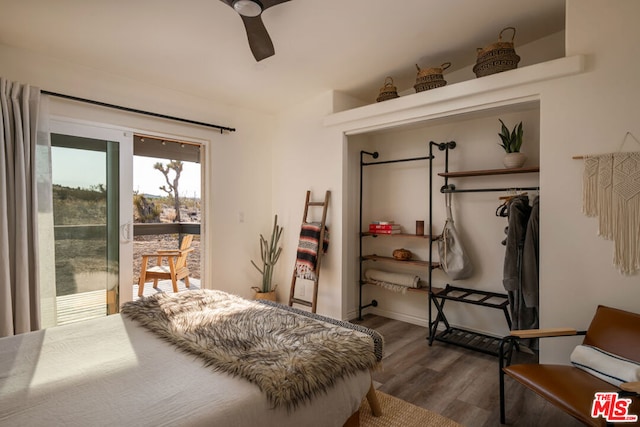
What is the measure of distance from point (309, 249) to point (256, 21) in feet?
7.51

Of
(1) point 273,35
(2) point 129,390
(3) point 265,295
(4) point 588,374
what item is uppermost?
(1) point 273,35

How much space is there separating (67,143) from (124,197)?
2.05 ft

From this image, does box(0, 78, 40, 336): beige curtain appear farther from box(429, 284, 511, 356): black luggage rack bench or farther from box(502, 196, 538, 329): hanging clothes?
box(502, 196, 538, 329): hanging clothes

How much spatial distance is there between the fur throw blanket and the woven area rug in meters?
0.51

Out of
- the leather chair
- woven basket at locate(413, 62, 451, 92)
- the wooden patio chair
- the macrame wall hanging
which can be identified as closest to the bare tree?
the wooden patio chair

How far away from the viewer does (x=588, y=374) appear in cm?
180

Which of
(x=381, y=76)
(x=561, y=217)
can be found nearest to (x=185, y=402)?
(x=561, y=217)

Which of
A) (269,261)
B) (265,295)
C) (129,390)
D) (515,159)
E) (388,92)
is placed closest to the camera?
(129,390)

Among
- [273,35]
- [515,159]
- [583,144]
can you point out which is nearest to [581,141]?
[583,144]

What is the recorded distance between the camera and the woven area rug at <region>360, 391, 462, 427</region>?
1.95 metres

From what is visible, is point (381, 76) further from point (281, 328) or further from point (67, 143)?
point (67, 143)

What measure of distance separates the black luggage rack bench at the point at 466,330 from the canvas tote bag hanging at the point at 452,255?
0.18 metres

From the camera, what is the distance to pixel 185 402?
1181 mm

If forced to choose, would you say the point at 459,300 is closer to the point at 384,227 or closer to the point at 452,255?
the point at 452,255
